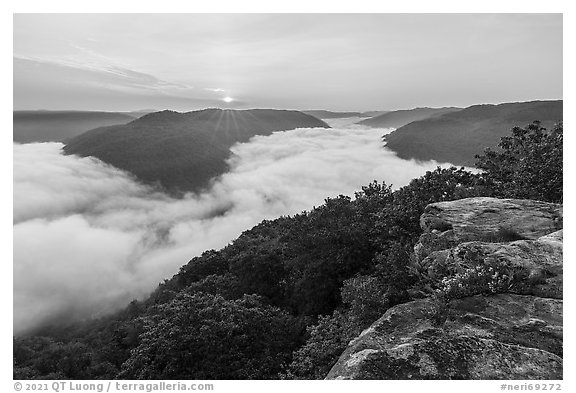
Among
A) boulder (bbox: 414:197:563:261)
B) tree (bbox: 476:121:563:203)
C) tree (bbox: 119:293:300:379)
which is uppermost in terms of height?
tree (bbox: 476:121:563:203)

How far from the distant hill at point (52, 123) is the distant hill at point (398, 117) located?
1212 centimetres

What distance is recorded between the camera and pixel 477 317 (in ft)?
22.7

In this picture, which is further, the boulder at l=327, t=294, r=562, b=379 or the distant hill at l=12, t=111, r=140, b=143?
the distant hill at l=12, t=111, r=140, b=143

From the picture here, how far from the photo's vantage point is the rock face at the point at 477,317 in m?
6.44

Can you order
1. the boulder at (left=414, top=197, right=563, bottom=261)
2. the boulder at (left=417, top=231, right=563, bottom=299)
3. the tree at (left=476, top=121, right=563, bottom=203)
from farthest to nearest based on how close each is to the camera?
the tree at (left=476, top=121, right=563, bottom=203), the boulder at (left=414, top=197, right=563, bottom=261), the boulder at (left=417, top=231, right=563, bottom=299)

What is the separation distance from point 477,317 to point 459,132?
23.0 meters

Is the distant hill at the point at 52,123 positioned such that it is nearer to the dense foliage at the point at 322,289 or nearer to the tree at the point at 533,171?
the dense foliage at the point at 322,289

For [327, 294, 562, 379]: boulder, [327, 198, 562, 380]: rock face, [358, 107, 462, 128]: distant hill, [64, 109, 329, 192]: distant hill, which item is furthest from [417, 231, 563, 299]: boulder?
[64, 109, 329, 192]: distant hill

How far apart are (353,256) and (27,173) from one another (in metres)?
11.6

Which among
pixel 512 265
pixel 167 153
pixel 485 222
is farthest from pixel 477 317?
pixel 167 153

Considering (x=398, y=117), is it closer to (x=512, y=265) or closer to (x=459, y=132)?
(x=459, y=132)

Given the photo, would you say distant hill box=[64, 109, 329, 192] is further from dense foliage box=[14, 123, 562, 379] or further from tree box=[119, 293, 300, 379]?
tree box=[119, 293, 300, 379]

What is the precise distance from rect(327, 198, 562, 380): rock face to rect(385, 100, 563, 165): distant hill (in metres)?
13.8

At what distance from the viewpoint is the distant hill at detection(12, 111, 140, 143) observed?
422 inches
